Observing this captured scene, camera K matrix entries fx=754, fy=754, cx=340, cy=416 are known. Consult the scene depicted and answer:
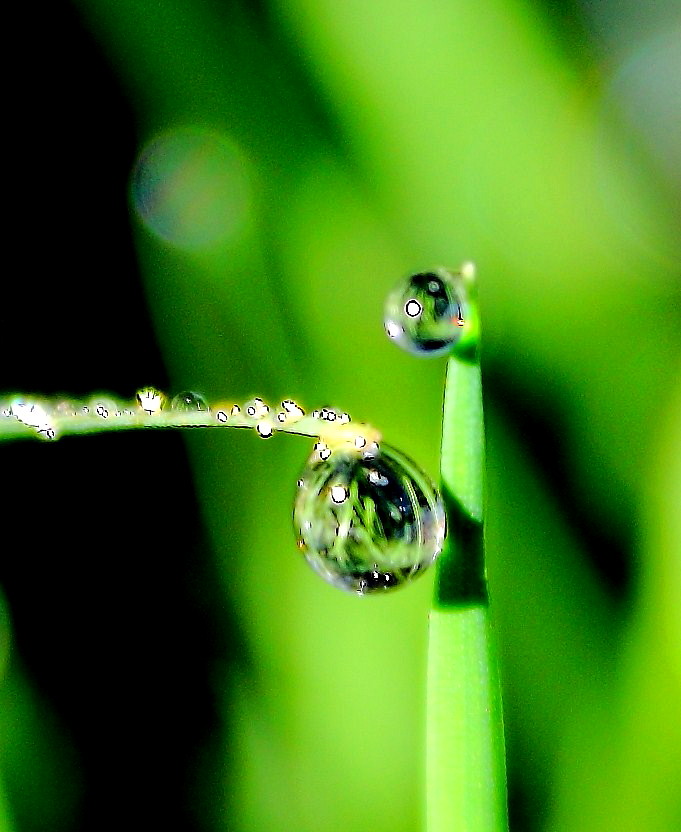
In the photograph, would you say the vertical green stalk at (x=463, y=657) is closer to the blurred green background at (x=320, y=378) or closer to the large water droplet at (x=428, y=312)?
the large water droplet at (x=428, y=312)

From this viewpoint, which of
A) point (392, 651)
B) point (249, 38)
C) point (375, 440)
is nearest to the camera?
point (375, 440)

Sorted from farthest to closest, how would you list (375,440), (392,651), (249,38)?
(249,38)
(392,651)
(375,440)

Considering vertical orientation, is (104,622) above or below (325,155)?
below

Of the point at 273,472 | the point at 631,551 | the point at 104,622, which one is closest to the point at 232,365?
Result: the point at 273,472

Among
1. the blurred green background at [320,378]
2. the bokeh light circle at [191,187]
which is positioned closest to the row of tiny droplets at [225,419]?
the blurred green background at [320,378]

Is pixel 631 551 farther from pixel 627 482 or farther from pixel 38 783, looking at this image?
pixel 38 783

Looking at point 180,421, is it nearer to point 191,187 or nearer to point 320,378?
point 320,378
